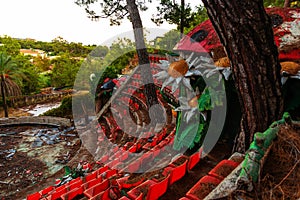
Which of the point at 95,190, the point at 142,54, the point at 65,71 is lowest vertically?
the point at 95,190

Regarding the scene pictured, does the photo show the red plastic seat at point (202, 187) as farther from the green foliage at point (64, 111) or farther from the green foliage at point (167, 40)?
the green foliage at point (64, 111)

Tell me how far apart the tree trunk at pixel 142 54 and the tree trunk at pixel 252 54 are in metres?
4.28

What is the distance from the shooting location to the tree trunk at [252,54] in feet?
5.91

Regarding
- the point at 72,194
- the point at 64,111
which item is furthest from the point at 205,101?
the point at 64,111

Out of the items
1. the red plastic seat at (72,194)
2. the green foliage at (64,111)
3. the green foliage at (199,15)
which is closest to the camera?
the red plastic seat at (72,194)

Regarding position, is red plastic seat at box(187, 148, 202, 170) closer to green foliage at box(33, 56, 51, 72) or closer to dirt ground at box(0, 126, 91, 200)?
dirt ground at box(0, 126, 91, 200)

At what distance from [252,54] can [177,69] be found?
3.40ft

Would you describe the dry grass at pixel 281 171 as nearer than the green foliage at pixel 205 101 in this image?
Yes

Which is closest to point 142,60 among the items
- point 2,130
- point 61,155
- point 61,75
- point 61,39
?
point 61,155

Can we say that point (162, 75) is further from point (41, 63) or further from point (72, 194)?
point (41, 63)

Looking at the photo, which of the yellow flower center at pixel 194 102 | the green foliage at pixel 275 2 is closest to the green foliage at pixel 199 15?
the green foliage at pixel 275 2

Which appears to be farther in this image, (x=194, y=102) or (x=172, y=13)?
(x=172, y=13)

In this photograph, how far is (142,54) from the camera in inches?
247

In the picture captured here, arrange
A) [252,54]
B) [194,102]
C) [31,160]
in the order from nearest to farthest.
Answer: [252,54] → [194,102] → [31,160]
